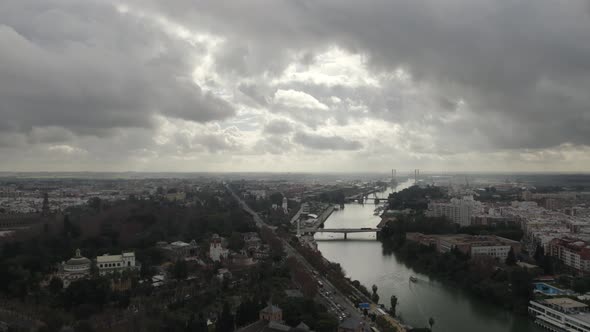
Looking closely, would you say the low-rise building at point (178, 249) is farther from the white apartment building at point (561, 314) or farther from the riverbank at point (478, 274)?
the white apartment building at point (561, 314)

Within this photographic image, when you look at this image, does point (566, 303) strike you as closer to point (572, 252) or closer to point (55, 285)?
point (572, 252)

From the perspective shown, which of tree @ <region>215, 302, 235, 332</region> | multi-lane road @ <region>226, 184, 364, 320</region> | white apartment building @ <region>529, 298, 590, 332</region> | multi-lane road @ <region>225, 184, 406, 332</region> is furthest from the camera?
multi-lane road @ <region>226, 184, 364, 320</region>

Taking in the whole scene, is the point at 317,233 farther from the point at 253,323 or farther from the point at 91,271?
the point at 253,323

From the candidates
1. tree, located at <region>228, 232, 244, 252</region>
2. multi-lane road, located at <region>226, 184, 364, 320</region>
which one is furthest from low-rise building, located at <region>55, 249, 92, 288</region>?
multi-lane road, located at <region>226, 184, 364, 320</region>

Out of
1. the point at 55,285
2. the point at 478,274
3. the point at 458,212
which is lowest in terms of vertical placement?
the point at 478,274

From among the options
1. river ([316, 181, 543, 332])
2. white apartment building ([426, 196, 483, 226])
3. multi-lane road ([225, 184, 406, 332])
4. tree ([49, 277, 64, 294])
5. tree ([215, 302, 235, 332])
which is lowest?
river ([316, 181, 543, 332])

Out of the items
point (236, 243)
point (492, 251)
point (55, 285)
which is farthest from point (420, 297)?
point (55, 285)

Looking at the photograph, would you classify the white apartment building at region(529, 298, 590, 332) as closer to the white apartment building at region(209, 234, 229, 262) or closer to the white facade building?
the white apartment building at region(209, 234, 229, 262)
